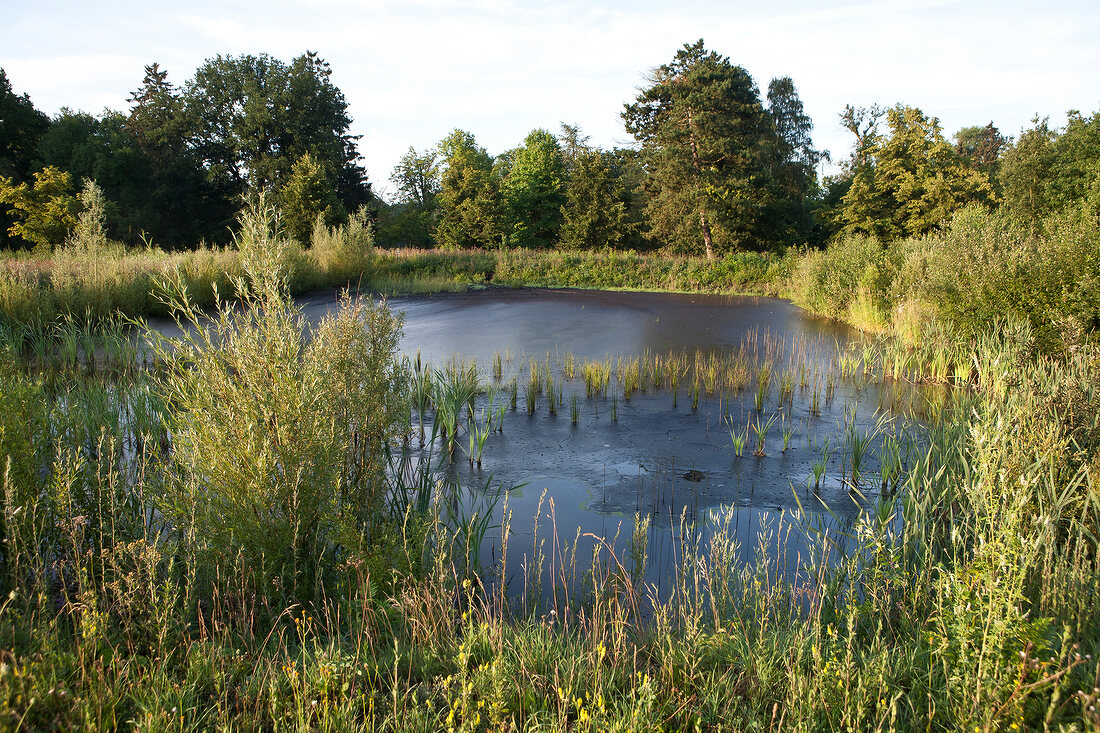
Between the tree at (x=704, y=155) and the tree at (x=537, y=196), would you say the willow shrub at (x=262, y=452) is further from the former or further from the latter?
the tree at (x=537, y=196)

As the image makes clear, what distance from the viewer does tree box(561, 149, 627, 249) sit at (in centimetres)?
4141

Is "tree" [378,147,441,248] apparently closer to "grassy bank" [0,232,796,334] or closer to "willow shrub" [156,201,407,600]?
"grassy bank" [0,232,796,334]

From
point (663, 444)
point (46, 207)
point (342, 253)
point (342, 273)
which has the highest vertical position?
point (46, 207)

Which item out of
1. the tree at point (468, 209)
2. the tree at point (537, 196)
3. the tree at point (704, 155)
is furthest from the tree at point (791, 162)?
the tree at point (468, 209)

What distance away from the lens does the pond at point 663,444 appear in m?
4.82

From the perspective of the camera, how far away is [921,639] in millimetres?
2811

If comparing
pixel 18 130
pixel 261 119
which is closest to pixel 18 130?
pixel 18 130

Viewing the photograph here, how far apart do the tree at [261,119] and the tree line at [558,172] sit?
0.43 ft

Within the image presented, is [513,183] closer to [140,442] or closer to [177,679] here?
[140,442]

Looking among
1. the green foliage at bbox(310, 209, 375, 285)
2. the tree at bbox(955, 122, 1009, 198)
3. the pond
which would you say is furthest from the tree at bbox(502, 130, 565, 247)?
the tree at bbox(955, 122, 1009, 198)

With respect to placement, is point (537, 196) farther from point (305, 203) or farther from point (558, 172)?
point (305, 203)

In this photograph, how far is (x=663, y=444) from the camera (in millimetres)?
7070

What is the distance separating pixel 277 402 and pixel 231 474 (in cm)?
43

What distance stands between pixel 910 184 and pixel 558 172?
25602 mm
